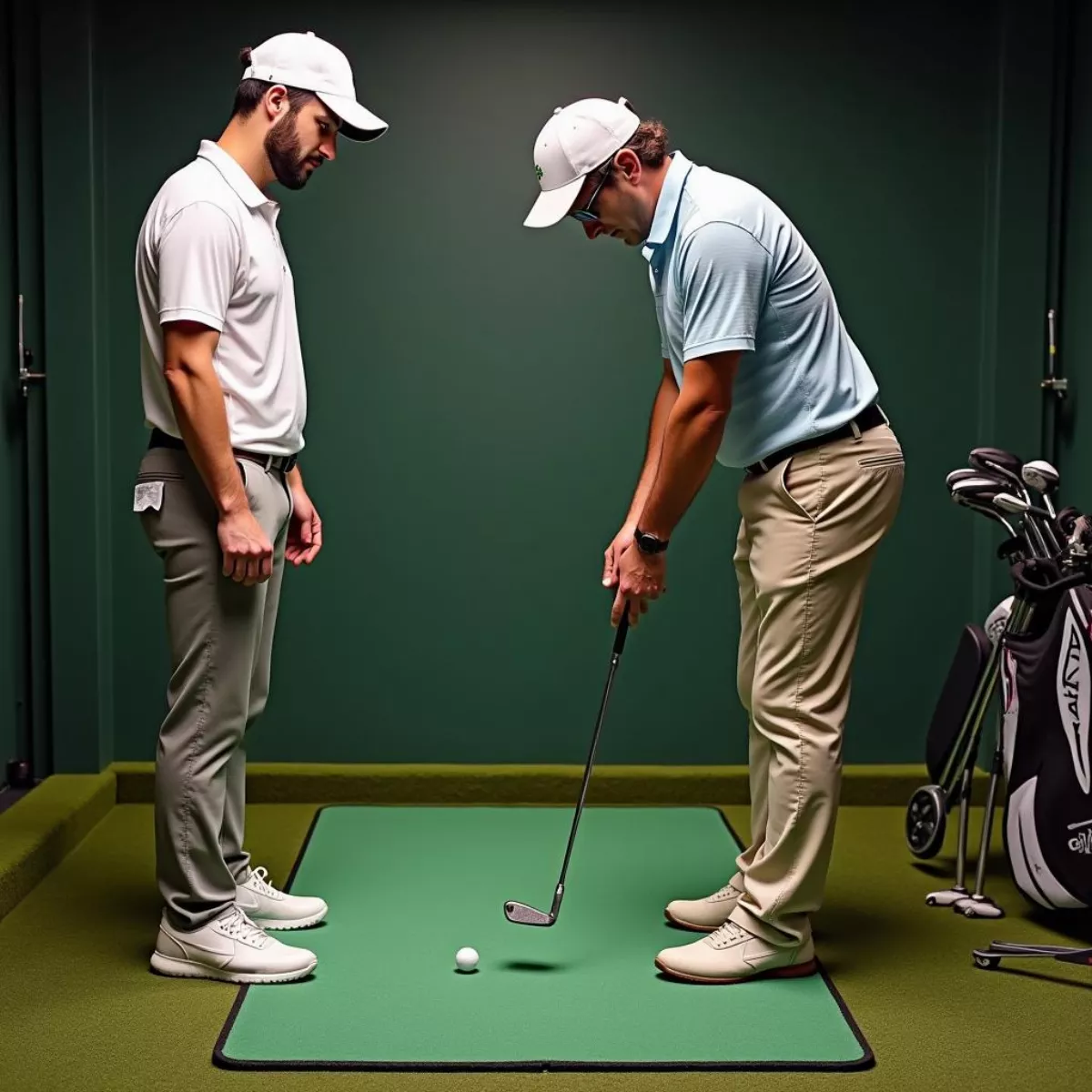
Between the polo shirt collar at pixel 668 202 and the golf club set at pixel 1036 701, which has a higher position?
the polo shirt collar at pixel 668 202

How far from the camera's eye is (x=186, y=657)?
2.75 m

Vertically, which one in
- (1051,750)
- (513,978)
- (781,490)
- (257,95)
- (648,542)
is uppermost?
(257,95)

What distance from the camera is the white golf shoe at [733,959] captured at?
276 cm

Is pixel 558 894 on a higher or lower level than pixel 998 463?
lower

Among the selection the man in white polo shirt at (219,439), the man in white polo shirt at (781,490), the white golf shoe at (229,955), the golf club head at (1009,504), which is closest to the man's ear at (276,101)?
the man in white polo shirt at (219,439)

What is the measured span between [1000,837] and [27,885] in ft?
7.87

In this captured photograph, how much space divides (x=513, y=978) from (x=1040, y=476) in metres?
1.49

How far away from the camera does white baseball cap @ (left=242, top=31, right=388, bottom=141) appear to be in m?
2.83

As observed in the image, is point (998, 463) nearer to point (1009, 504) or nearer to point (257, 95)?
point (1009, 504)

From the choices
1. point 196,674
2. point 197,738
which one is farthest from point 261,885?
point 196,674

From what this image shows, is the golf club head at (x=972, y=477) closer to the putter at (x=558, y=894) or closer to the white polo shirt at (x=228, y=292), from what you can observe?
the putter at (x=558, y=894)

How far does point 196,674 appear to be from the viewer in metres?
2.76

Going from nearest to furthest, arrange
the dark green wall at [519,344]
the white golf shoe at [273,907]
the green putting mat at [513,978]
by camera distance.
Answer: the green putting mat at [513,978]
the white golf shoe at [273,907]
the dark green wall at [519,344]

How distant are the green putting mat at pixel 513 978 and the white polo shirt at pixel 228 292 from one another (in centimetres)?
103
